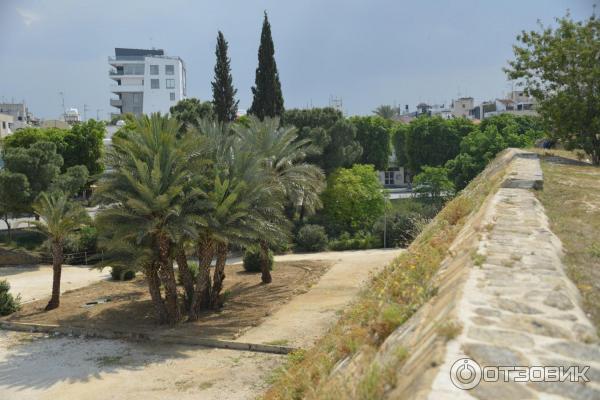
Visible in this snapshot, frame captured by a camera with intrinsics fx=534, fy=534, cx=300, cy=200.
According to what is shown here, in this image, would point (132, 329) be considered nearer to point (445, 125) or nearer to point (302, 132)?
point (302, 132)

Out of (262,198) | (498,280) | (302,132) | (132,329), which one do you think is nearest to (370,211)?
(302,132)

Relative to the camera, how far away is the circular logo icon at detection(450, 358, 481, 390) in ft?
11.1

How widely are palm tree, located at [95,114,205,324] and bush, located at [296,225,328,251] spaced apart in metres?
16.4

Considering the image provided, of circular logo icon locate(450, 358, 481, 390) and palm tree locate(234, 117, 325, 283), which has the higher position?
palm tree locate(234, 117, 325, 283)

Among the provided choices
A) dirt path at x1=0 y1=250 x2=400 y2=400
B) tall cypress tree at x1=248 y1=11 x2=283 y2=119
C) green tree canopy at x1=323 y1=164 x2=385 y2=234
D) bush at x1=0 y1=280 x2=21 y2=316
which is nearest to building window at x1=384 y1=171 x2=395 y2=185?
green tree canopy at x1=323 y1=164 x2=385 y2=234

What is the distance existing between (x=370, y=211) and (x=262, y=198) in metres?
19.4

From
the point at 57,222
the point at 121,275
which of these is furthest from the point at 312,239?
the point at 57,222

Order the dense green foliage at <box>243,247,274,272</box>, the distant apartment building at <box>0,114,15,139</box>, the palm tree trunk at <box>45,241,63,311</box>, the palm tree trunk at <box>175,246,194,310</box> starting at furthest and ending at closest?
the distant apartment building at <box>0,114,15,139</box> < the dense green foliage at <box>243,247,274,272</box> < the palm tree trunk at <box>45,241,63,311</box> < the palm tree trunk at <box>175,246,194,310</box>

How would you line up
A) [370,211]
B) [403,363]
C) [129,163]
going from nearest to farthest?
[403,363]
[129,163]
[370,211]

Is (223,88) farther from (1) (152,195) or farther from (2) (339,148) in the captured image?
(1) (152,195)

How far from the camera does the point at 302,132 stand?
39188mm

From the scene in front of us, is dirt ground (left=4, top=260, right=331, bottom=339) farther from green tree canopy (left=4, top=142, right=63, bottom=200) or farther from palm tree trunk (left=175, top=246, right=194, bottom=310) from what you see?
green tree canopy (left=4, top=142, right=63, bottom=200)

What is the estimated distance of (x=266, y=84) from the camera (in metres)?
36.1

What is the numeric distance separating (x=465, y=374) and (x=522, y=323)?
95 cm
